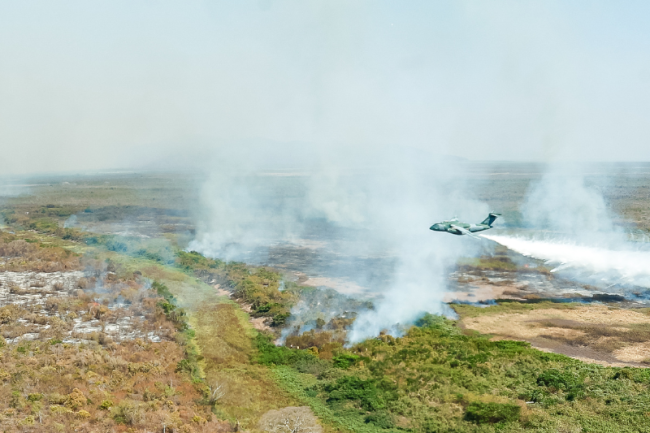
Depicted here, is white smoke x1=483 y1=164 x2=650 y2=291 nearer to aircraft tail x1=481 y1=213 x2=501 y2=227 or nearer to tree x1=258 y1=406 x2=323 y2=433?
aircraft tail x1=481 y1=213 x2=501 y2=227

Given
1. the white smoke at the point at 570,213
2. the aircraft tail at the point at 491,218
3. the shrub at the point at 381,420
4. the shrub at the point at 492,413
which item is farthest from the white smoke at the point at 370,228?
the shrub at the point at 492,413

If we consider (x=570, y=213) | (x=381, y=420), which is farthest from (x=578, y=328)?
(x=570, y=213)

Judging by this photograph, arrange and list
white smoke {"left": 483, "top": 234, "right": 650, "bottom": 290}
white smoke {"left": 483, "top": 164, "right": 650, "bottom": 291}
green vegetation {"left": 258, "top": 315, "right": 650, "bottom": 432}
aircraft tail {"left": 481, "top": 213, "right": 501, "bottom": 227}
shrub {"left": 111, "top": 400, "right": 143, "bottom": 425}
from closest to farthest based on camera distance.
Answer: shrub {"left": 111, "top": 400, "right": 143, "bottom": 425}
green vegetation {"left": 258, "top": 315, "right": 650, "bottom": 432}
aircraft tail {"left": 481, "top": 213, "right": 501, "bottom": 227}
white smoke {"left": 483, "top": 234, "right": 650, "bottom": 290}
white smoke {"left": 483, "top": 164, "right": 650, "bottom": 291}

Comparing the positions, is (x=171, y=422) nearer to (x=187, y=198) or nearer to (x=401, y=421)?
(x=401, y=421)

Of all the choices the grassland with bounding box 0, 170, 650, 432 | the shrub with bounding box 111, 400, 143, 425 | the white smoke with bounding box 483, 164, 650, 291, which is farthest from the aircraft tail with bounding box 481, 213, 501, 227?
the shrub with bounding box 111, 400, 143, 425

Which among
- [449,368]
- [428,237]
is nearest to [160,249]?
[428,237]

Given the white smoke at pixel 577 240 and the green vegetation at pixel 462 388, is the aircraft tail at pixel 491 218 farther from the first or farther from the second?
→ the green vegetation at pixel 462 388
